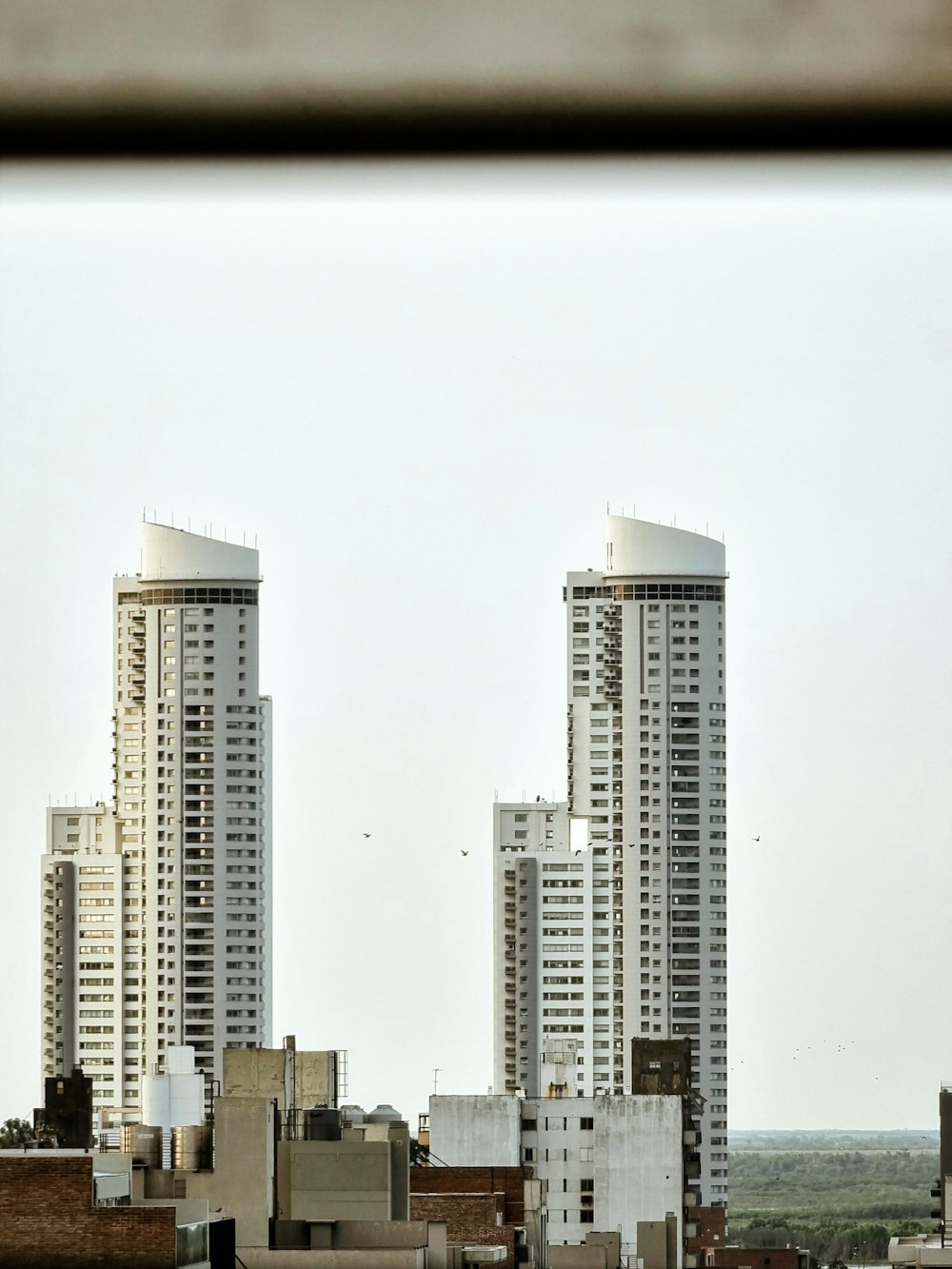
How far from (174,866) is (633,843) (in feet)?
14.2

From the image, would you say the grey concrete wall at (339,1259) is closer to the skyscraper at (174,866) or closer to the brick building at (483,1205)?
the brick building at (483,1205)

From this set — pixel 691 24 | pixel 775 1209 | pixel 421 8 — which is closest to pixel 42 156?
pixel 421 8

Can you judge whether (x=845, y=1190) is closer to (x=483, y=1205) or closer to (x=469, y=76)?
(x=483, y=1205)

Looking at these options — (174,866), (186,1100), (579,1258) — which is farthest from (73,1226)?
(174,866)

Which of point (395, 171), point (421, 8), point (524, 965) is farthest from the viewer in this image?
point (524, 965)

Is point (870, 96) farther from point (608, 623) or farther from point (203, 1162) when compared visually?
point (608, 623)

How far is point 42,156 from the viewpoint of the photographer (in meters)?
1.30

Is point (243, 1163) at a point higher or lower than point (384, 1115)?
higher

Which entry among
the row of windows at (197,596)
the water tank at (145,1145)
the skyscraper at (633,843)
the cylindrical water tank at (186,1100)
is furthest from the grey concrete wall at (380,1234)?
the row of windows at (197,596)

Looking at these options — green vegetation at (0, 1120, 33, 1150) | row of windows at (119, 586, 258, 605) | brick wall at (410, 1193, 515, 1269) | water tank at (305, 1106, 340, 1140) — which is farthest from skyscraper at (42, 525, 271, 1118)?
water tank at (305, 1106, 340, 1140)

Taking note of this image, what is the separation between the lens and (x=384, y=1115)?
11078 millimetres

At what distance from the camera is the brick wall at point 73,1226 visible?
175 inches

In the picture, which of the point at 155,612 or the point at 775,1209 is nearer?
the point at 775,1209

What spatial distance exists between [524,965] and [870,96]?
16972 mm
